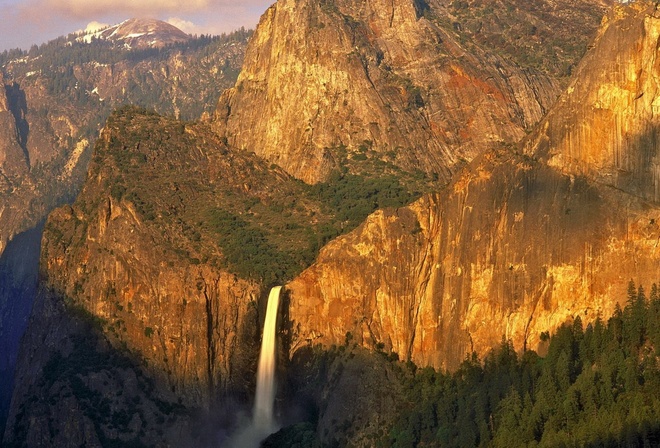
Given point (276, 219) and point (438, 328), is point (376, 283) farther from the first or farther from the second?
point (276, 219)

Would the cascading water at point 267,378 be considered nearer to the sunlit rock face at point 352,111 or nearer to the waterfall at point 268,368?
the waterfall at point 268,368

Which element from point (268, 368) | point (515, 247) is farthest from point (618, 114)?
point (268, 368)

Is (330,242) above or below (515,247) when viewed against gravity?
above

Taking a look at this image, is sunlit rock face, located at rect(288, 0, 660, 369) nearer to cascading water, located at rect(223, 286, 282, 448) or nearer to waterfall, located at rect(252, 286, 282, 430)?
waterfall, located at rect(252, 286, 282, 430)

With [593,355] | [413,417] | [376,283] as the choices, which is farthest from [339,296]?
[593,355]

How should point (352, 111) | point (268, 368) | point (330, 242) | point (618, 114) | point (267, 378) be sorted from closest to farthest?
1. point (618, 114)
2. point (330, 242)
3. point (267, 378)
4. point (268, 368)
5. point (352, 111)

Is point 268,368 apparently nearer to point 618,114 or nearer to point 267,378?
point 267,378
